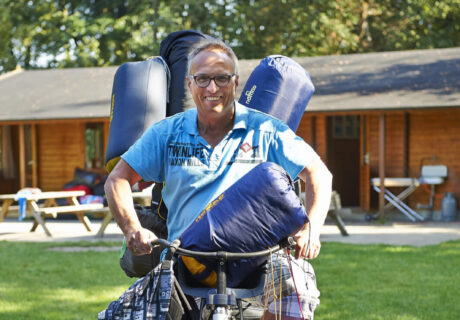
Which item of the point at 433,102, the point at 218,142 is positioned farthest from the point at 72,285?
the point at 433,102

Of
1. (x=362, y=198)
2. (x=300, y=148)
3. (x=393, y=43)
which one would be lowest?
(x=362, y=198)

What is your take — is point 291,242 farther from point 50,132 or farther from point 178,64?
point 50,132

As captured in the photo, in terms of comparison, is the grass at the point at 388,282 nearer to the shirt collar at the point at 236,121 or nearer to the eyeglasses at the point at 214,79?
the shirt collar at the point at 236,121

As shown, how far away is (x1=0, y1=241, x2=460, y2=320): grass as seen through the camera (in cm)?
691

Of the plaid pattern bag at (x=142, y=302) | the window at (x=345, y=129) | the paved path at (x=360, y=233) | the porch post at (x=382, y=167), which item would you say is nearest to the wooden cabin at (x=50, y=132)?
the paved path at (x=360, y=233)

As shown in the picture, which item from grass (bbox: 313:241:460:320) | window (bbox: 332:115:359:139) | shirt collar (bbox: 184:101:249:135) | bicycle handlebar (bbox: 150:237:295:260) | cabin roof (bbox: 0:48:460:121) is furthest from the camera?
window (bbox: 332:115:359:139)

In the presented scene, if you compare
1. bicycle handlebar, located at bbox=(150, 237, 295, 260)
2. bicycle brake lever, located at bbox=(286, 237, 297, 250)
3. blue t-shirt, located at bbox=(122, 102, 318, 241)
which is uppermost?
blue t-shirt, located at bbox=(122, 102, 318, 241)

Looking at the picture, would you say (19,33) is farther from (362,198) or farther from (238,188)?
(238,188)

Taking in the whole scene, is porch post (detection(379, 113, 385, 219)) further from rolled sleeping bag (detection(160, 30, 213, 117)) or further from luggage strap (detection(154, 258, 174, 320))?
luggage strap (detection(154, 258, 174, 320))

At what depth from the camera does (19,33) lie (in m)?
31.8

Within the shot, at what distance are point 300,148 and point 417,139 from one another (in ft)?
49.6

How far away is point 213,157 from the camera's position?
3189mm

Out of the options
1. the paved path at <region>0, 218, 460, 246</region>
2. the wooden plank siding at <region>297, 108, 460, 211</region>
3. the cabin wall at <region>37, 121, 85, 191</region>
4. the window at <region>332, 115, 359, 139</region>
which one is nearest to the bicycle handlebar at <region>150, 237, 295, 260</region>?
the paved path at <region>0, 218, 460, 246</region>

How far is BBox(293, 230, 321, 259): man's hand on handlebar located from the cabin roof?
13643mm
